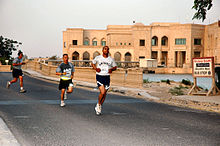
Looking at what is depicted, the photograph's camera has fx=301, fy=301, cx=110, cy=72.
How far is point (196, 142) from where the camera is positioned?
5.88m

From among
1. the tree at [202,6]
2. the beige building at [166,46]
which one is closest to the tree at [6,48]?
the beige building at [166,46]

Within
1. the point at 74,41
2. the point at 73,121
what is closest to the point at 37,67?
the point at 73,121

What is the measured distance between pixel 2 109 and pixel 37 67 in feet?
105

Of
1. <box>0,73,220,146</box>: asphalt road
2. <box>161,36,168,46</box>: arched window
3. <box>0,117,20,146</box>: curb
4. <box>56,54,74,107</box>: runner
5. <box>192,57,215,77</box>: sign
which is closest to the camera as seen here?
<box>0,117,20,146</box>: curb

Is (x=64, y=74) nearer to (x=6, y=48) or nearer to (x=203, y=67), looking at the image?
(x=203, y=67)

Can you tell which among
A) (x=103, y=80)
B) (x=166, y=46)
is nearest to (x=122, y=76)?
(x=103, y=80)

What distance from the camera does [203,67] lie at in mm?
15727

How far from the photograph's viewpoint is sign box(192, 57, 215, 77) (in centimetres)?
1536

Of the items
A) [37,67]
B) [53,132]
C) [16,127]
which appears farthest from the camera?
[37,67]

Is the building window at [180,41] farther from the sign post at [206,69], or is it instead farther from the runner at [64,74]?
the runner at [64,74]

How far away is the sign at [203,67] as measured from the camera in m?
15.4

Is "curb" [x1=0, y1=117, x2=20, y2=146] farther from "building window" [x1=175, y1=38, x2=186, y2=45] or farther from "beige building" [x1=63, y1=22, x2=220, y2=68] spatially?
"building window" [x1=175, y1=38, x2=186, y2=45]

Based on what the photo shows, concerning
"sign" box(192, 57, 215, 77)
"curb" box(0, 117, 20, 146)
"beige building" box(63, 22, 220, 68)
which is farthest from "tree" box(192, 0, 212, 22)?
"beige building" box(63, 22, 220, 68)

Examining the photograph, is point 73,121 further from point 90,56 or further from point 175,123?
point 90,56
